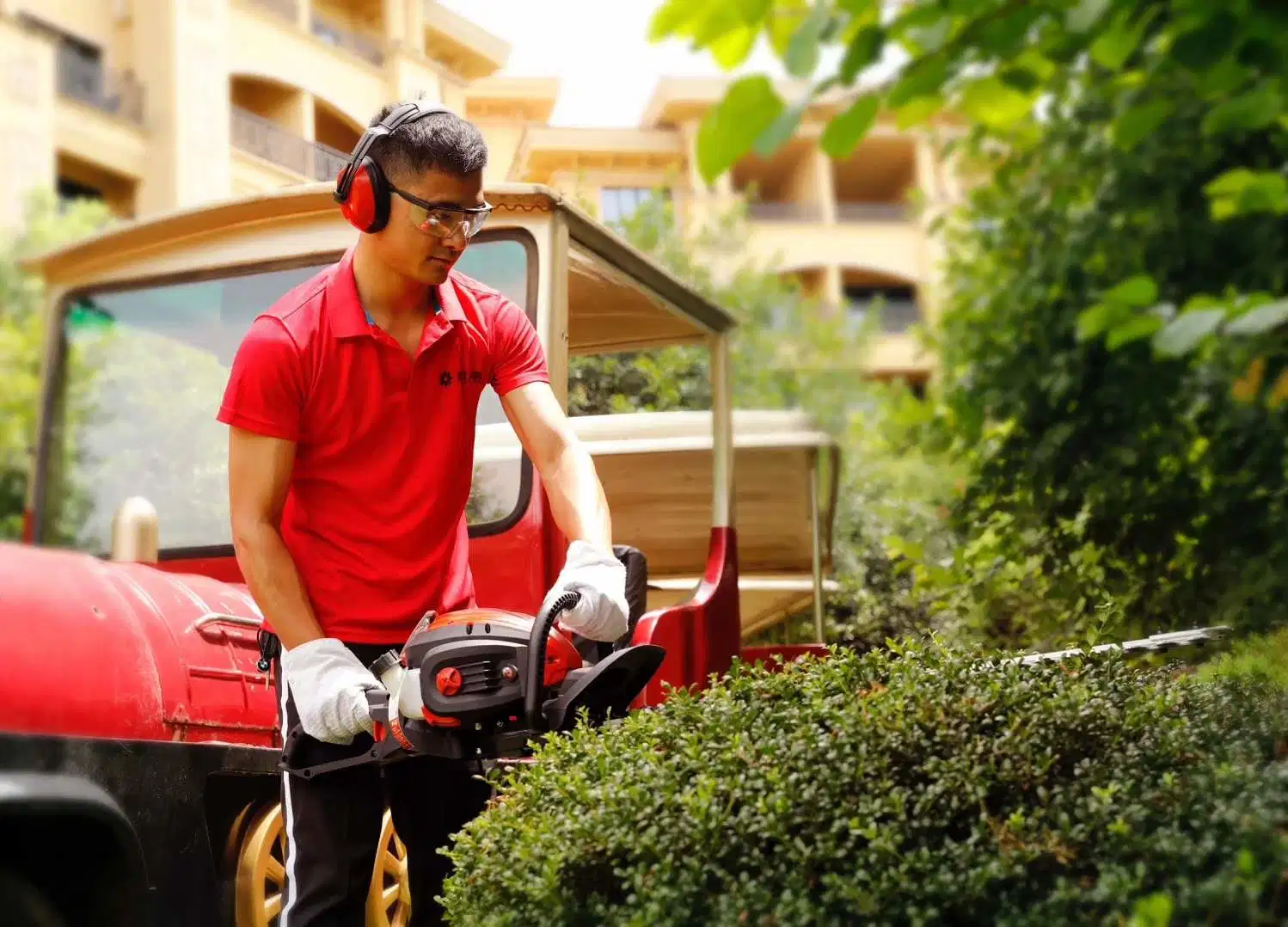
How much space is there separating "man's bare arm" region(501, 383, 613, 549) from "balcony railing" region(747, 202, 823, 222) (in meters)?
21.4

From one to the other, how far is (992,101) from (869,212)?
24593 mm

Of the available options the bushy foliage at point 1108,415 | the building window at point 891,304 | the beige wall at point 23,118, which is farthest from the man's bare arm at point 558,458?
the building window at point 891,304

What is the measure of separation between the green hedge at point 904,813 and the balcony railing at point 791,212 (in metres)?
22.0

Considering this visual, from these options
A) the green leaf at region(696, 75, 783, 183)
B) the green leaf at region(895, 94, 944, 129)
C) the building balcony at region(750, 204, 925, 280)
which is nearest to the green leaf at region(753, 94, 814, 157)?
the green leaf at region(696, 75, 783, 183)

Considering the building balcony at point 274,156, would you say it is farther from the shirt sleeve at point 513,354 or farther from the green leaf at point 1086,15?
the green leaf at point 1086,15

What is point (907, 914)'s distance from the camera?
2312mm

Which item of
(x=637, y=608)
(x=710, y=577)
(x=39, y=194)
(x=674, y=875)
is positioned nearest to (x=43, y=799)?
(x=674, y=875)

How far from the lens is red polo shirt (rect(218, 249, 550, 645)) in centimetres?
304

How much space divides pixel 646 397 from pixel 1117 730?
17.5ft

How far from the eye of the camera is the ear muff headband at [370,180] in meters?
3.06

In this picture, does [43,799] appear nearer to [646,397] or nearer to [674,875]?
[674,875]

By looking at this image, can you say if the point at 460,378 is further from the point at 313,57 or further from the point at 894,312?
the point at 894,312

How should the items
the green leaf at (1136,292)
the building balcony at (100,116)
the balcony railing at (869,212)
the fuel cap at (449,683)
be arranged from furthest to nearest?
the balcony railing at (869,212)
the building balcony at (100,116)
the fuel cap at (449,683)
the green leaf at (1136,292)

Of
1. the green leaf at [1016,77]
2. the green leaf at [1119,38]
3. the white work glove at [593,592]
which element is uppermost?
the green leaf at [1119,38]
